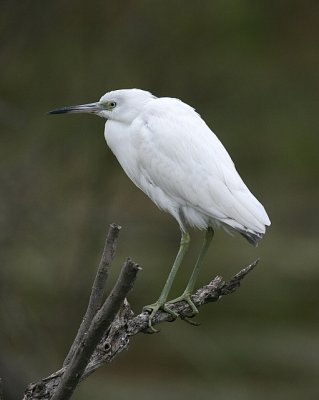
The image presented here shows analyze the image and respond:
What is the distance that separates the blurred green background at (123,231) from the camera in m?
5.58

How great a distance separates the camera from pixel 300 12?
350 inches

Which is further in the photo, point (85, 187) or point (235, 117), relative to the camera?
point (235, 117)

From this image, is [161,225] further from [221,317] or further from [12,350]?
[12,350]

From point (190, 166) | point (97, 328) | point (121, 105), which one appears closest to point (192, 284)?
point (190, 166)

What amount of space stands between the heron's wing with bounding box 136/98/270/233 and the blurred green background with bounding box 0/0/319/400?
192 centimetres

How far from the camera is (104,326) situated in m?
1.88

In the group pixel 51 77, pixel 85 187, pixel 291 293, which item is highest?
pixel 51 77

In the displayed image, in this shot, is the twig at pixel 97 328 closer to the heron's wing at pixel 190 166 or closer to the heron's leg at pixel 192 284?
the heron's leg at pixel 192 284

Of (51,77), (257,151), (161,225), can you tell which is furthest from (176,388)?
(257,151)

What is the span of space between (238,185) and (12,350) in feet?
9.18

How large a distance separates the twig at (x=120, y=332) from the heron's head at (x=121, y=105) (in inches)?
23.3

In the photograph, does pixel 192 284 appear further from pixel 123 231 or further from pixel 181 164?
pixel 123 231

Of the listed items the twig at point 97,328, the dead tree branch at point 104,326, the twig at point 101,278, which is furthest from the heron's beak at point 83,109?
the twig at point 97,328

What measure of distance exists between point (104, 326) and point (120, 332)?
1.37 ft
